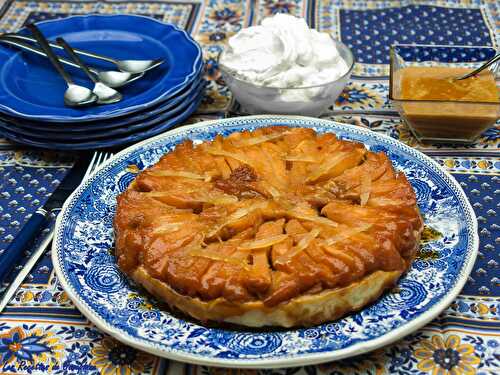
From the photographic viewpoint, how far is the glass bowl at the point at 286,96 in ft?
10.7

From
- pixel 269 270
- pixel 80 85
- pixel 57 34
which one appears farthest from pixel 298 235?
pixel 57 34

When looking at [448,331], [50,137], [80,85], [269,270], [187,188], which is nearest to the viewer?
[269,270]

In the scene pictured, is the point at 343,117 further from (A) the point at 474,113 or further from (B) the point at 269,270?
(B) the point at 269,270

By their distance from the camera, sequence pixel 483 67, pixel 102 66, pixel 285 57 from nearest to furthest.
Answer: pixel 285 57 < pixel 483 67 < pixel 102 66

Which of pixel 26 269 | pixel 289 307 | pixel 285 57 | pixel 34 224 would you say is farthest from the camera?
pixel 285 57

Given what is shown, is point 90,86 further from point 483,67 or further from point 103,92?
point 483,67

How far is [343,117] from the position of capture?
3.62 m

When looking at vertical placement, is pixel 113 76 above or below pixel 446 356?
above

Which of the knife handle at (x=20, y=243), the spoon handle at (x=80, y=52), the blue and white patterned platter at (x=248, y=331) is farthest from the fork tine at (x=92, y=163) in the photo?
the spoon handle at (x=80, y=52)

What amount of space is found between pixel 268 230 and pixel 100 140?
51.6 inches

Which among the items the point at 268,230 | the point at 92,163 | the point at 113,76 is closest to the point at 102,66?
the point at 113,76

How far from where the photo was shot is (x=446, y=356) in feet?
7.09

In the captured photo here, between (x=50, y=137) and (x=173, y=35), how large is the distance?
113 cm

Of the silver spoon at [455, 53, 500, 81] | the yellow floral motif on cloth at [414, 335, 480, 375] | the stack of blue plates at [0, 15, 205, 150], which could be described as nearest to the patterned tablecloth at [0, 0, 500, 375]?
the yellow floral motif on cloth at [414, 335, 480, 375]
